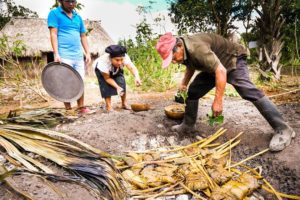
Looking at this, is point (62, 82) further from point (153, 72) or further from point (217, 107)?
point (153, 72)

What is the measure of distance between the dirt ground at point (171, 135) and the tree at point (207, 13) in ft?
28.9

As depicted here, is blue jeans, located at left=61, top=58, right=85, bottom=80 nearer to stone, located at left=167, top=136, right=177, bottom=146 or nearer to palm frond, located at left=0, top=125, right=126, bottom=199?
palm frond, located at left=0, top=125, right=126, bottom=199

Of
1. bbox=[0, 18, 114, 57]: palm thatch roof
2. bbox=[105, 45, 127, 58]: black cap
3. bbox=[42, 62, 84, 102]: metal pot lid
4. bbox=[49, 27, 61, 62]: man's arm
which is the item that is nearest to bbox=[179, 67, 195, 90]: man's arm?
bbox=[105, 45, 127, 58]: black cap

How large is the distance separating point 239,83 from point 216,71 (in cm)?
49

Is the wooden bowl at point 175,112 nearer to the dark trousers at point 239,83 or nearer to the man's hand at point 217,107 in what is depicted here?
the dark trousers at point 239,83

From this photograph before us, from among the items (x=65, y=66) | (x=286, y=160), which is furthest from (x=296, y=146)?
(x=65, y=66)

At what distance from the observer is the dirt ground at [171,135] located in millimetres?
2490

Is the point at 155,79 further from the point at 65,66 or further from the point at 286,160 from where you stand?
the point at 286,160

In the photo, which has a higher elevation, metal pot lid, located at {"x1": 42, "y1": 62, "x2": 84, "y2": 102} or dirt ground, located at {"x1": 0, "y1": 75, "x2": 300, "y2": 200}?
metal pot lid, located at {"x1": 42, "y1": 62, "x2": 84, "y2": 102}

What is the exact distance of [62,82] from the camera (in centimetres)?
398

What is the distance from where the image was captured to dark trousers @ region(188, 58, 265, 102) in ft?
9.26

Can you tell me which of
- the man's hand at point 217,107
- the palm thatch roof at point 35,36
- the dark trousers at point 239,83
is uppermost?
the palm thatch roof at point 35,36

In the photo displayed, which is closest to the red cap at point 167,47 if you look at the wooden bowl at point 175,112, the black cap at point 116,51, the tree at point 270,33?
the wooden bowl at point 175,112

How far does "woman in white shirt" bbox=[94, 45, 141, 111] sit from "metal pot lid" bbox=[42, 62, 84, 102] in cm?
35
